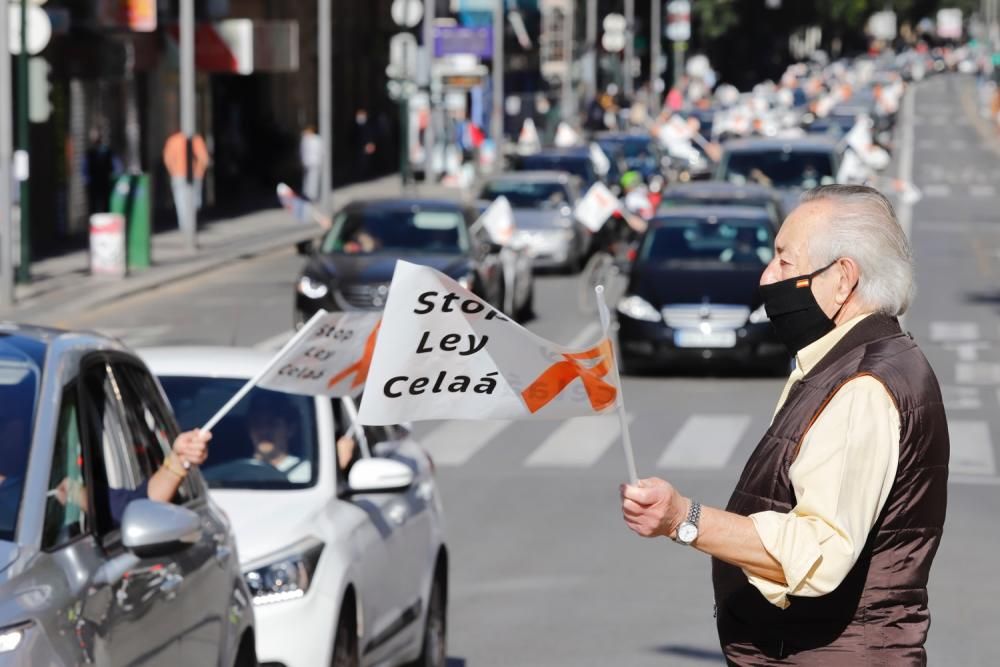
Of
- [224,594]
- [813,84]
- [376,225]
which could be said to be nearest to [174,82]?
[376,225]

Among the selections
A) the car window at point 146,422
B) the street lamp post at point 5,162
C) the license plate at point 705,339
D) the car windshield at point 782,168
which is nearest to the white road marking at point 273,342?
the street lamp post at point 5,162

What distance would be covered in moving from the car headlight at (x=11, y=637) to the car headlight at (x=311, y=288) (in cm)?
1822

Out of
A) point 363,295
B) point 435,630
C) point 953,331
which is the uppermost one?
point 435,630

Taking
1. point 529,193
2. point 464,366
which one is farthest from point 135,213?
point 464,366

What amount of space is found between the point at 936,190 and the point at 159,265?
1183 inches

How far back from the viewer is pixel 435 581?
30.1 ft

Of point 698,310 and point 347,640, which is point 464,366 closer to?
point 347,640

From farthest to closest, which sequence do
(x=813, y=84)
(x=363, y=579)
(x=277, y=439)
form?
1. (x=813, y=84)
2. (x=277, y=439)
3. (x=363, y=579)

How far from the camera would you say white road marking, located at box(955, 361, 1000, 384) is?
69.7ft

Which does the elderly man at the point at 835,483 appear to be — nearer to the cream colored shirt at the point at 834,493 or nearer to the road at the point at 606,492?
the cream colored shirt at the point at 834,493

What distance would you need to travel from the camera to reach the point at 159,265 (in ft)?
108

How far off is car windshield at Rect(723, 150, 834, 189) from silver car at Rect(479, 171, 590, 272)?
2.68 metres

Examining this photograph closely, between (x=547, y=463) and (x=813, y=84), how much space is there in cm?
9786

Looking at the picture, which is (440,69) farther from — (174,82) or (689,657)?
(689,657)
